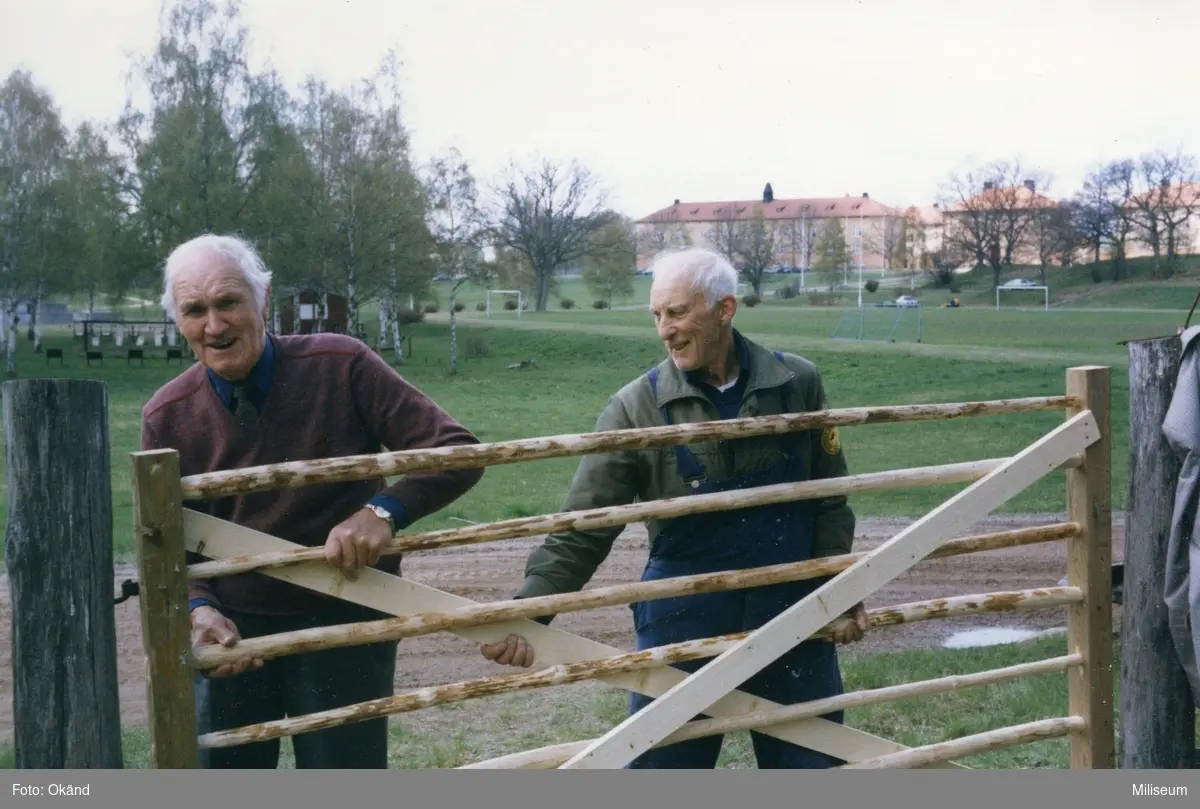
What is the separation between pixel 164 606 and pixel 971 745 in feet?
6.00

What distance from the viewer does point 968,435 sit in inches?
425

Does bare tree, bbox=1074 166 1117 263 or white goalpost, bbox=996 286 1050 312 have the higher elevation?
bare tree, bbox=1074 166 1117 263

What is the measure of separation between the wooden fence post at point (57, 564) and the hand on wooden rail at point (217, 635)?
Result: 0.21 m

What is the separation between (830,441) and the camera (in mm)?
2684

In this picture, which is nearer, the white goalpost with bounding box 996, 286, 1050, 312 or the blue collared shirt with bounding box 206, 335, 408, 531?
the blue collared shirt with bounding box 206, 335, 408, 531

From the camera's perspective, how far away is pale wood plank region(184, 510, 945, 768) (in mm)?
2148

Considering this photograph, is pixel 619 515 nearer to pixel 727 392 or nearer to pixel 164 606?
pixel 727 392

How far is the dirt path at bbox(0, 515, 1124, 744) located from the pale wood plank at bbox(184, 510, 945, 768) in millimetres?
2798

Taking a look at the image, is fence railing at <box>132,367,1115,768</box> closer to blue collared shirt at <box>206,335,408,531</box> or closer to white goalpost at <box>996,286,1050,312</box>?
blue collared shirt at <box>206,335,408,531</box>

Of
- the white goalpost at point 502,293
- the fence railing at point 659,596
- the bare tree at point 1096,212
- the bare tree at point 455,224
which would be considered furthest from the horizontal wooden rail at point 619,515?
the white goalpost at point 502,293

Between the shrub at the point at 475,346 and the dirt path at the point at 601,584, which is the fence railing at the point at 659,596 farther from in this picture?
the shrub at the point at 475,346

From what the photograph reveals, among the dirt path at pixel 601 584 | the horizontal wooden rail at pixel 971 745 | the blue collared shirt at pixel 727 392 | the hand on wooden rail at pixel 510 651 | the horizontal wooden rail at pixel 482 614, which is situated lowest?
the dirt path at pixel 601 584

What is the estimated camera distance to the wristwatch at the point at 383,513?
7.52 ft

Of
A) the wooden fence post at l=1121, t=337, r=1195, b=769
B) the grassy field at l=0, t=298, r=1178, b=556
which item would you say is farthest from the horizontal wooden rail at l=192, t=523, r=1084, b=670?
the grassy field at l=0, t=298, r=1178, b=556
